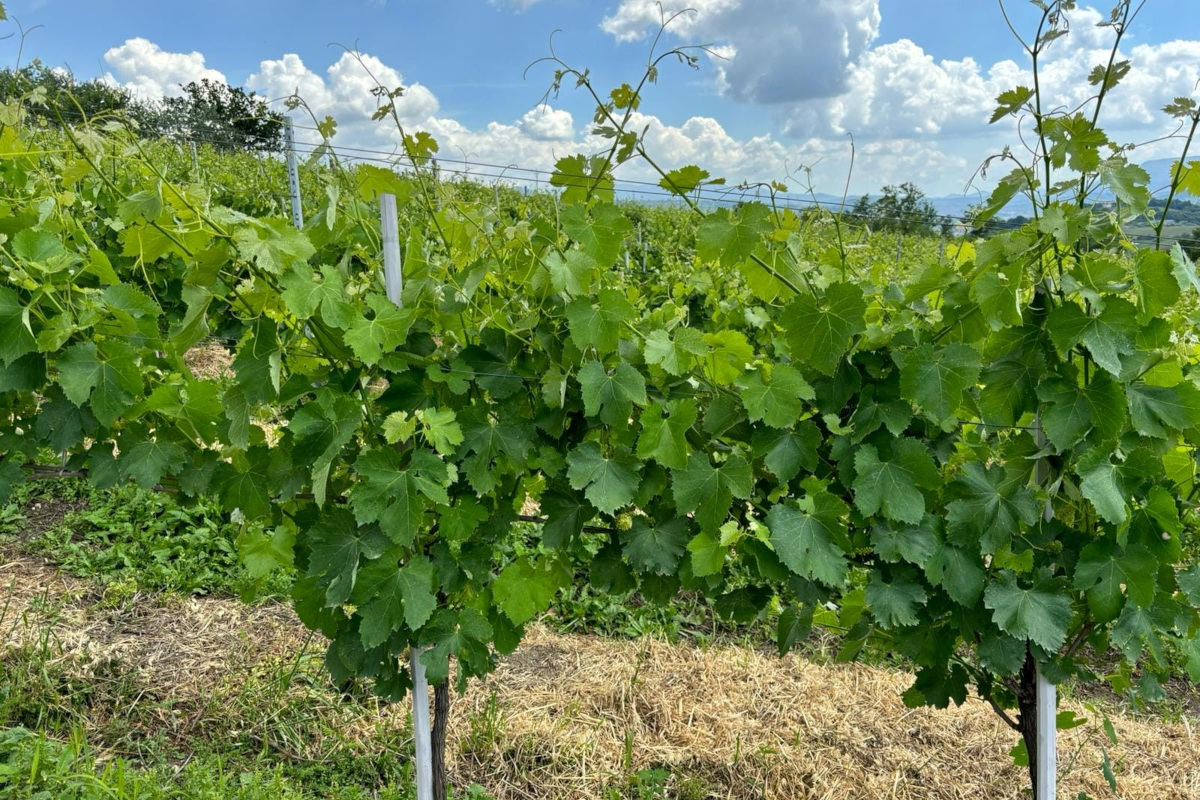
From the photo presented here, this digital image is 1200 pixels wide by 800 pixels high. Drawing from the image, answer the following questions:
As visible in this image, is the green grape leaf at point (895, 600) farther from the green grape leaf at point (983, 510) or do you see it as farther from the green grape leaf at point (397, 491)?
the green grape leaf at point (397, 491)

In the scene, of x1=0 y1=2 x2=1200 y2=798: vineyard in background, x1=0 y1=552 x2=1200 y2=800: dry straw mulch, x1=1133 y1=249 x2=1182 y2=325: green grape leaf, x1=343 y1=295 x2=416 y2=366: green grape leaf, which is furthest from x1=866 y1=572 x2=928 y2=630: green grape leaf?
x1=0 y1=552 x2=1200 y2=800: dry straw mulch

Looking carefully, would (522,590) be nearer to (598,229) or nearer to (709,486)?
(709,486)

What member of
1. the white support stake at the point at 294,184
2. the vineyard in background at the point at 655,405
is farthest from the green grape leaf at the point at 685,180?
the white support stake at the point at 294,184

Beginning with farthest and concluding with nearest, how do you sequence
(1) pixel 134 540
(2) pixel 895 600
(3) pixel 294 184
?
Answer: (3) pixel 294 184 < (1) pixel 134 540 < (2) pixel 895 600

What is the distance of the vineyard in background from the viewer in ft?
4.62

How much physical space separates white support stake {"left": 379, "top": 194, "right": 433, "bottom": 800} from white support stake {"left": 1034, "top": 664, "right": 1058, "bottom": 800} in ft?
4.74

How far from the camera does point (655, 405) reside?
1457mm

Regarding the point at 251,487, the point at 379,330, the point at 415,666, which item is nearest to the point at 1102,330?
the point at 379,330

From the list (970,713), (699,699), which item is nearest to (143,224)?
(699,699)

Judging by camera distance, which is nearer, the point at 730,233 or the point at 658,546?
the point at 730,233

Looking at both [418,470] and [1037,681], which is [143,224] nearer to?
[418,470]

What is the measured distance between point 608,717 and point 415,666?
125 centimetres

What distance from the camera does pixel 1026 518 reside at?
151 cm

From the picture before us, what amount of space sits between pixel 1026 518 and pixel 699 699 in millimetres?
1791
